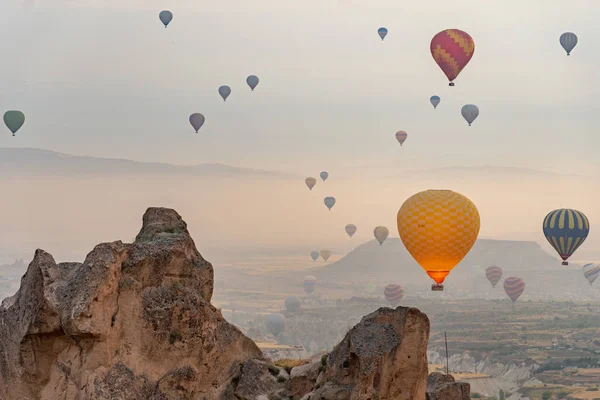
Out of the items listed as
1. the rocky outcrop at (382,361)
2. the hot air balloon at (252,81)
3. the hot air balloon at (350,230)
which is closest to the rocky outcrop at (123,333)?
the rocky outcrop at (382,361)

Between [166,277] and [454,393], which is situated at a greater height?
[166,277]

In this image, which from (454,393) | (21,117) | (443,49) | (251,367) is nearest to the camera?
(251,367)

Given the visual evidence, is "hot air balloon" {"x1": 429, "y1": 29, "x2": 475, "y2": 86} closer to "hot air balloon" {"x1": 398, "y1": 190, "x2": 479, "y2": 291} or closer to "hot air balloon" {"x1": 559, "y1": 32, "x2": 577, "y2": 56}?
"hot air balloon" {"x1": 398, "y1": 190, "x2": 479, "y2": 291}

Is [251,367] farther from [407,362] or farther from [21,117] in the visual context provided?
[21,117]

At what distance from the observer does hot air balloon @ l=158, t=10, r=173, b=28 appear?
115 m

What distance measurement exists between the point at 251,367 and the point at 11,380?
5.86 meters

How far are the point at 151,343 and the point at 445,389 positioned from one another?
8.28m

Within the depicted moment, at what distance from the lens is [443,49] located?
92312 millimetres

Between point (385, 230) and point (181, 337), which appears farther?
point (385, 230)

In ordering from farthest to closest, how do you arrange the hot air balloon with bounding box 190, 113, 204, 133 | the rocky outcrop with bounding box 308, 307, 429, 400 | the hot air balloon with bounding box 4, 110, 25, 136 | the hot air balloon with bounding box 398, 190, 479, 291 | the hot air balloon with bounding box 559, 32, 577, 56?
the hot air balloon with bounding box 559, 32, 577, 56 → the hot air balloon with bounding box 190, 113, 204, 133 → the hot air balloon with bounding box 4, 110, 25, 136 → the hot air balloon with bounding box 398, 190, 479, 291 → the rocky outcrop with bounding box 308, 307, 429, 400

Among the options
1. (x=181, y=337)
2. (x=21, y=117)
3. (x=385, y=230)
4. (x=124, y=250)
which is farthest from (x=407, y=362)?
(x=385, y=230)

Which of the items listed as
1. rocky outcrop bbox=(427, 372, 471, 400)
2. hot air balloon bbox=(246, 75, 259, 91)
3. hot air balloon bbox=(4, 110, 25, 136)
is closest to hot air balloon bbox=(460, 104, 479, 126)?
hot air balloon bbox=(246, 75, 259, 91)

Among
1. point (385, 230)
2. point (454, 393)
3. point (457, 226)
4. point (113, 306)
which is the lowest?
point (454, 393)

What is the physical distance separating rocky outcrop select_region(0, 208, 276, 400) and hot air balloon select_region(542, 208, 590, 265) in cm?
7725
